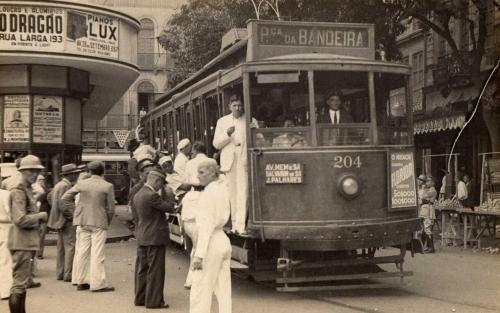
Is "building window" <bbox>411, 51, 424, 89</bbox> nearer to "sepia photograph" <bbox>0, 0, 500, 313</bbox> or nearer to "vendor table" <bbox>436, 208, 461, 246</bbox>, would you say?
"vendor table" <bbox>436, 208, 461, 246</bbox>

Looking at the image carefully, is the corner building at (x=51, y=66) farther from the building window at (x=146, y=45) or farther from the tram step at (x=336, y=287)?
the building window at (x=146, y=45)

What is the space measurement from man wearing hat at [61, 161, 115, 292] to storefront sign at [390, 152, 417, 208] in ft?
12.7

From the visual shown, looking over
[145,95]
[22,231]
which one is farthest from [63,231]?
[145,95]

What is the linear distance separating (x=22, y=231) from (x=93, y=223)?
242 cm

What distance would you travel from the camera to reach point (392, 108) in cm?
998

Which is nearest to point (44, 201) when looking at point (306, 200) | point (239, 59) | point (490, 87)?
point (239, 59)

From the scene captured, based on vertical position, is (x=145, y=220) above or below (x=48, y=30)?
below

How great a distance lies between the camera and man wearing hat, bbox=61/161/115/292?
9.98 metres

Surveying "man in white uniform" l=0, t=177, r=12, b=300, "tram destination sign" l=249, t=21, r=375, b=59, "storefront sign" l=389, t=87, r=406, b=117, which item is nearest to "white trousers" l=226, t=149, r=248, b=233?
"tram destination sign" l=249, t=21, r=375, b=59

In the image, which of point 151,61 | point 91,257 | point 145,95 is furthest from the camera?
point 145,95

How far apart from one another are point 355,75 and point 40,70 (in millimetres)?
9913

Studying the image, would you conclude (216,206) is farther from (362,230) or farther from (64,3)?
(64,3)

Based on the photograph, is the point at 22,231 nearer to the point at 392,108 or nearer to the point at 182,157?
the point at 182,157

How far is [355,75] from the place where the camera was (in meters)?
9.71
